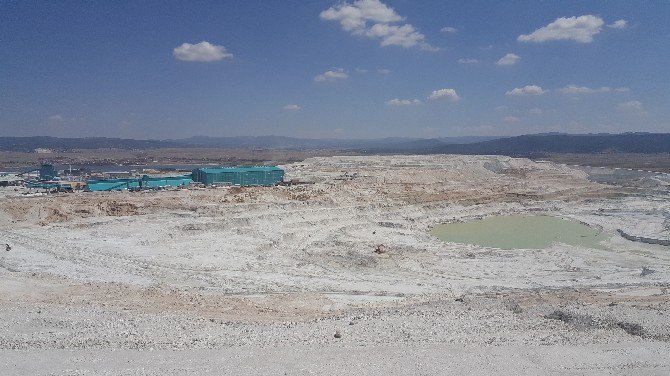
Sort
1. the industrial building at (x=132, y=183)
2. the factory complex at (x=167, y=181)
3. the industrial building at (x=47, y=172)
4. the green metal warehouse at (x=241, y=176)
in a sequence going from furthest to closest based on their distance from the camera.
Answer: the industrial building at (x=47, y=172) → the green metal warehouse at (x=241, y=176) → the factory complex at (x=167, y=181) → the industrial building at (x=132, y=183)

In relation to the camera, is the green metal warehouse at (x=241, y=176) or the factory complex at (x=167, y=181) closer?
the factory complex at (x=167, y=181)

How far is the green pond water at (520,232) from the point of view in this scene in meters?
28.6

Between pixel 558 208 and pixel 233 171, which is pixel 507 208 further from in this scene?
pixel 233 171

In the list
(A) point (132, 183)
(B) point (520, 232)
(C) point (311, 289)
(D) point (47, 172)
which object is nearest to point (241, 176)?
(A) point (132, 183)

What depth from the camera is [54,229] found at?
2698 centimetres

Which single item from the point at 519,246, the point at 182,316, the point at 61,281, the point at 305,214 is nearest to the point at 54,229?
the point at 61,281

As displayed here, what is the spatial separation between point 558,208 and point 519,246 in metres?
15.4

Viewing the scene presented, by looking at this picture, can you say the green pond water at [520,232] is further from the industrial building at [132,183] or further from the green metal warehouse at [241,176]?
the industrial building at [132,183]

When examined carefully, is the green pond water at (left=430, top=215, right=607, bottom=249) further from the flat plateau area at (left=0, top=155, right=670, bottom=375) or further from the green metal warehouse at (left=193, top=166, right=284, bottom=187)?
the green metal warehouse at (left=193, top=166, right=284, bottom=187)

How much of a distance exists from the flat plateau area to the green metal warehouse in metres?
6.54

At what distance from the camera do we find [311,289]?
18.0 meters

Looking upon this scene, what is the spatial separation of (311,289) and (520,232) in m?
19.6

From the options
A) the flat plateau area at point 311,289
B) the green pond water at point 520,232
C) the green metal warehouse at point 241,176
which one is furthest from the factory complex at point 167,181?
the green pond water at point 520,232

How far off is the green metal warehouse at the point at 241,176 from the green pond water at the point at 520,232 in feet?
64.6
